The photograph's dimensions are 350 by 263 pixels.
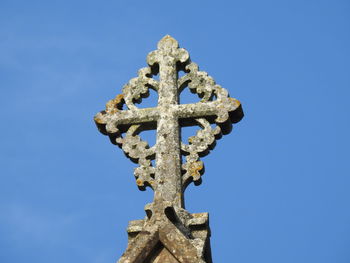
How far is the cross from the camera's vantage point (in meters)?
9.51

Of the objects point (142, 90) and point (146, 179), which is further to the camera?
point (142, 90)

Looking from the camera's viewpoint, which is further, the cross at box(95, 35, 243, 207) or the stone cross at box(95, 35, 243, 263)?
the cross at box(95, 35, 243, 207)

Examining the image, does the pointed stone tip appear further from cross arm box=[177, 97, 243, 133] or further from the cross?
cross arm box=[177, 97, 243, 133]

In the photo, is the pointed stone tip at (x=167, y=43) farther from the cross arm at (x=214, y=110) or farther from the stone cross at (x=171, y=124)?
the cross arm at (x=214, y=110)

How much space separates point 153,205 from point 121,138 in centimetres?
238

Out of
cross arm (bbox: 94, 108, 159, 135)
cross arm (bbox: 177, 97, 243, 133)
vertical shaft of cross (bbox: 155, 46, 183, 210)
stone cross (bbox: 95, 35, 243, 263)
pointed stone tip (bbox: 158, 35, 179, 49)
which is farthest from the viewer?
pointed stone tip (bbox: 158, 35, 179, 49)

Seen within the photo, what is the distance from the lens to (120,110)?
34.7 ft

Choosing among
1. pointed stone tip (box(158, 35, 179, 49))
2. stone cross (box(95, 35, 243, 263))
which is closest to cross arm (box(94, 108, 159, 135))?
stone cross (box(95, 35, 243, 263))

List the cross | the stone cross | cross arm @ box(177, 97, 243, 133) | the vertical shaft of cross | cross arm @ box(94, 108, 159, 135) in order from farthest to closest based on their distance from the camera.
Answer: cross arm @ box(94, 108, 159, 135) → cross arm @ box(177, 97, 243, 133) → the cross → the vertical shaft of cross → the stone cross

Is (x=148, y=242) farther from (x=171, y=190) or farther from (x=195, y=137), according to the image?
(x=195, y=137)

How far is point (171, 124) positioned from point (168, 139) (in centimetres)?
28

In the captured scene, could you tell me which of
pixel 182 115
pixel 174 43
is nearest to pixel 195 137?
pixel 182 115

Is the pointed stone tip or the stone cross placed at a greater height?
the pointed stone tip

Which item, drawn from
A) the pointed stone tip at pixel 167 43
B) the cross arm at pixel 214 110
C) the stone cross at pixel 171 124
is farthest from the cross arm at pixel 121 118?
the pointed stone tip at pixel 167 43
